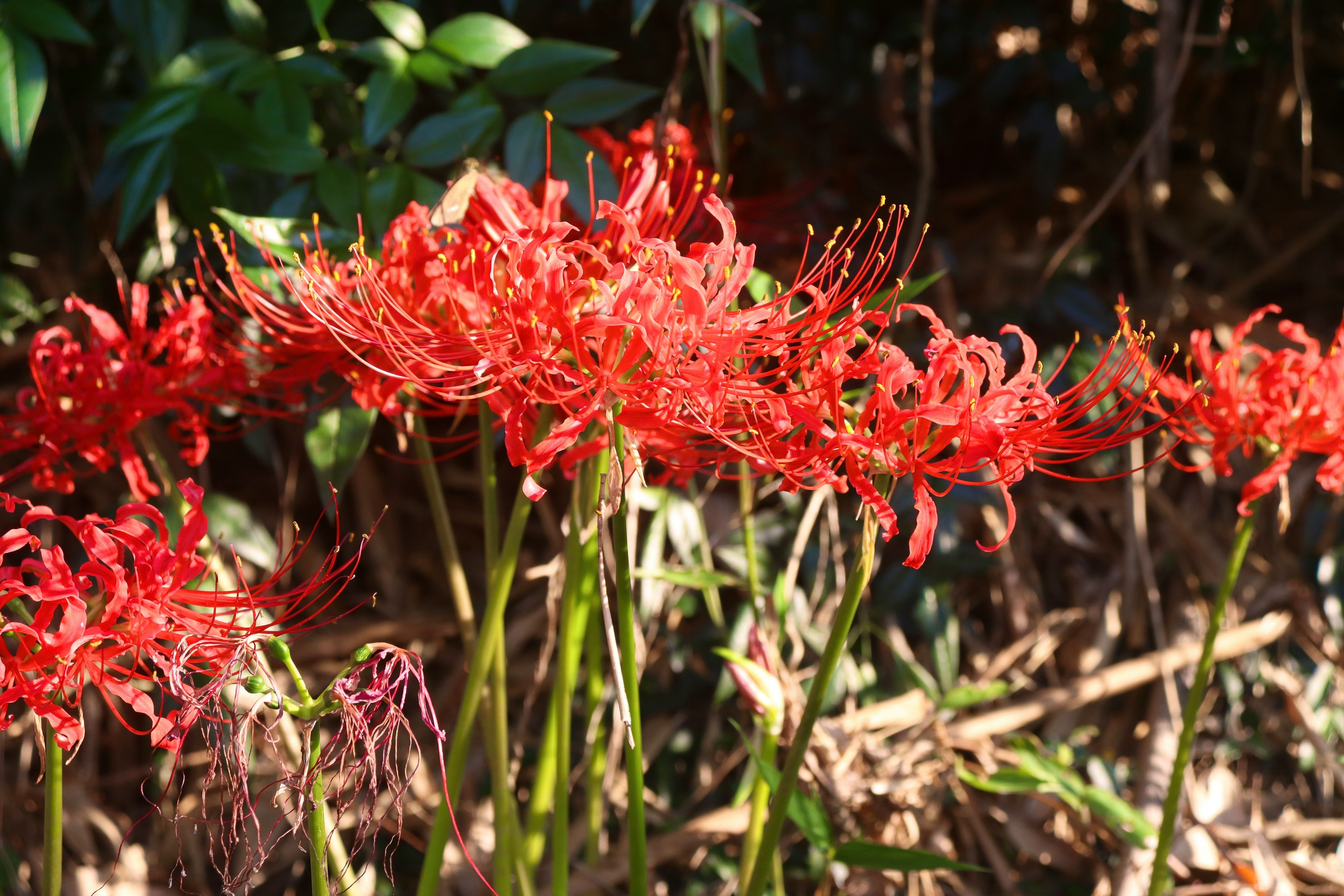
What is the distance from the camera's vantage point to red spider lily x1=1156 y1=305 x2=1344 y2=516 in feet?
2.54

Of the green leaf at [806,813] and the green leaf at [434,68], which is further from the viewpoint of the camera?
the green leaf at [434,68]

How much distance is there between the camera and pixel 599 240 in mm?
751

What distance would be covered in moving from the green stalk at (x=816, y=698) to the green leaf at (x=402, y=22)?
2.23 feet

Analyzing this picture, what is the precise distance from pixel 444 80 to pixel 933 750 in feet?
2.85

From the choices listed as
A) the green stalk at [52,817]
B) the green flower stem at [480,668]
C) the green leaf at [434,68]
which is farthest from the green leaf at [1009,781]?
the green leaf at [434,68]

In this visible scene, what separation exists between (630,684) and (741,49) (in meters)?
0.73

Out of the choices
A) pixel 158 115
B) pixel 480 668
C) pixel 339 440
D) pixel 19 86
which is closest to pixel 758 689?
pixel 480 668

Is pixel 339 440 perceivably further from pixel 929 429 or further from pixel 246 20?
pixel 929 429

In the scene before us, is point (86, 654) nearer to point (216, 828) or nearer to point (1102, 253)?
point (216, 828)

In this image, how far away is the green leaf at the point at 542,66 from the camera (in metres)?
0.98

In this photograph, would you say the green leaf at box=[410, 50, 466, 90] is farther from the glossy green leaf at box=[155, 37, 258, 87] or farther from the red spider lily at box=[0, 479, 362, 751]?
the red spider lily at box=[0, 479, 362, 751]

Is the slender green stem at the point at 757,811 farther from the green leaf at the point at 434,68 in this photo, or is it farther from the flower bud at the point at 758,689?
the green leaf at the point at 434,68

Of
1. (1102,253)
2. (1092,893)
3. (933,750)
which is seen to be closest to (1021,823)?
(1092,893)

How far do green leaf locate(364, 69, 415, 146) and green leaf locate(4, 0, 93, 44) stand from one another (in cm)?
26
